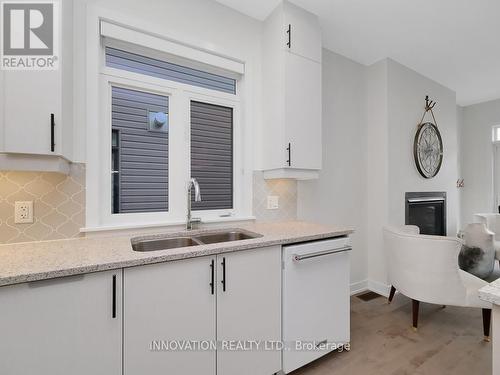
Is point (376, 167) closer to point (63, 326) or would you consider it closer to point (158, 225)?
point (158, 225)

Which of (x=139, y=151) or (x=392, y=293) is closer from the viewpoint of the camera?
(x=139, y=151)

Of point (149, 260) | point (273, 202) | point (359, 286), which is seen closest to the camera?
point (149, 260)

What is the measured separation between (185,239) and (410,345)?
197 cm

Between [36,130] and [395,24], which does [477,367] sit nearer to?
[395,24]

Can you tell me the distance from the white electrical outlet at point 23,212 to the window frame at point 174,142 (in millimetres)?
357

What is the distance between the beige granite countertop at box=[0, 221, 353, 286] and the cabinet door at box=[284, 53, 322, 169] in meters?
0.76

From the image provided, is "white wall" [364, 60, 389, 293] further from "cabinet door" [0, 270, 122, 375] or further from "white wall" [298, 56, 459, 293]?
"cabinet door" [0, 270, 122, 375]

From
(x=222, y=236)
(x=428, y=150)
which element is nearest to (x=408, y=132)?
(x=428, y=150)

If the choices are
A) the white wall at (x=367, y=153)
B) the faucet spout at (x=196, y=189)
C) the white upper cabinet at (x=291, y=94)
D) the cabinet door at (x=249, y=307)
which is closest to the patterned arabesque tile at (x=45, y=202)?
the faucet spout at (x=196, y=189)

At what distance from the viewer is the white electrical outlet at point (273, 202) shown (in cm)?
227

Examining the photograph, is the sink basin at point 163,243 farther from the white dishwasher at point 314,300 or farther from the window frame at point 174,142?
the white dishwasher at point 314,300

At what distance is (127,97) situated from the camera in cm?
177

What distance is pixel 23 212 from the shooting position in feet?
4.51

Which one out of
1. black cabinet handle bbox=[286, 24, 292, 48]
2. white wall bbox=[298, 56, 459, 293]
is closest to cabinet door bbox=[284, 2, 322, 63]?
black cabinet handle bbox=[286, 24, 292, 48]
